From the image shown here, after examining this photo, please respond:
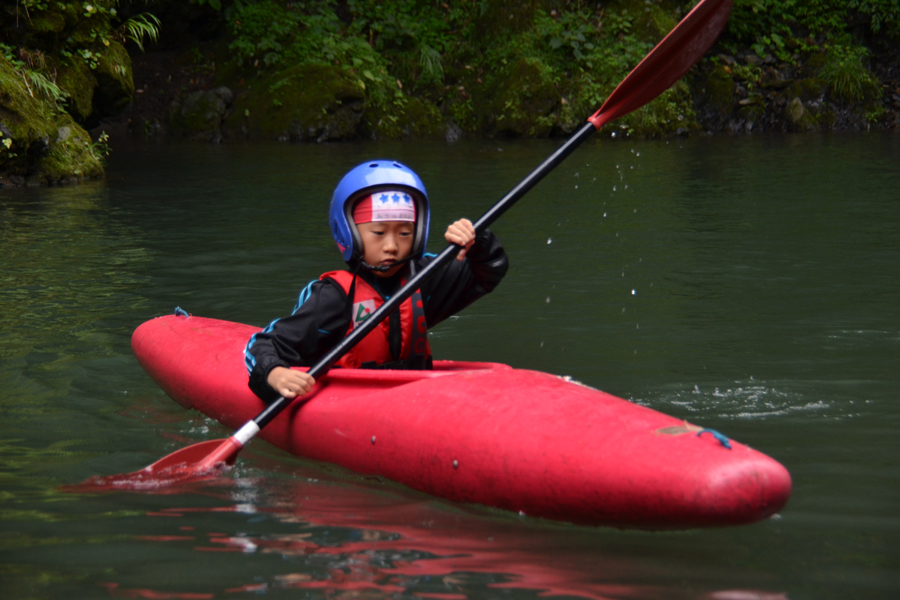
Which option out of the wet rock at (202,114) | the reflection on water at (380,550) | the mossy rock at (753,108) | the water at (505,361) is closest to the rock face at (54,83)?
the water at (505,361)

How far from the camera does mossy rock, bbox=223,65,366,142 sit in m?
14.2

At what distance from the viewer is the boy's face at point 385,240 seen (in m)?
3.16

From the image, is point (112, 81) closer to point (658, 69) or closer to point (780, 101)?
point (658, 69)

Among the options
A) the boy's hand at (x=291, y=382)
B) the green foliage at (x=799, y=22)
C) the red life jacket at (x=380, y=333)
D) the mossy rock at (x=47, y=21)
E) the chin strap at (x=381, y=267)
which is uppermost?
the green foliage at (x=799, y=22)

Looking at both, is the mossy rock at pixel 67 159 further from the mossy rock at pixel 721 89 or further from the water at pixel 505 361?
the mossy rock at pixel 721 89

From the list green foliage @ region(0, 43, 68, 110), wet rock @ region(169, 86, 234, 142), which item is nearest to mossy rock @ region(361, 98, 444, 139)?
wet rock @ region(169, 86, 234, 142)

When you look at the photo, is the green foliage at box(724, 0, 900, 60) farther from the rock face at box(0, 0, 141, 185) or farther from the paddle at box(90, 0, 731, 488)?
the paddle at box(90, 0, 731, 488)

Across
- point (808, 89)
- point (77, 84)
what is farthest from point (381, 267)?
point (808, 89)

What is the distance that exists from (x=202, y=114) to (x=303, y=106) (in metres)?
1.80

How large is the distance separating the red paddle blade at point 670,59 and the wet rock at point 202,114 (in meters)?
11.7

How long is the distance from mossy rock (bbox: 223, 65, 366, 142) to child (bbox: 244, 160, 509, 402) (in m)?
11.3

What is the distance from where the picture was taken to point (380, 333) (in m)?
3.25

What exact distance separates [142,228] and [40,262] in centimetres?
146

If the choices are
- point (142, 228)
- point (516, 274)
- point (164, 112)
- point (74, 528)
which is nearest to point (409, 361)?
point (74, 528)
